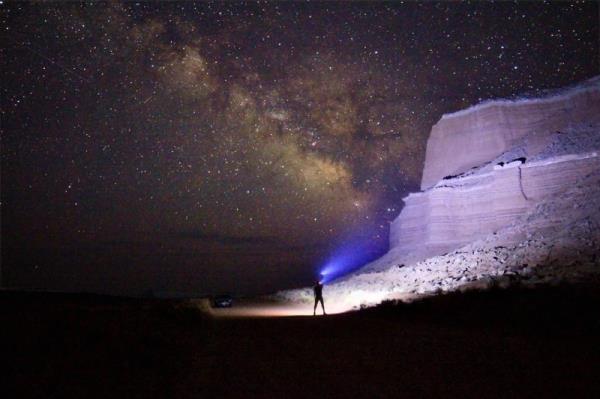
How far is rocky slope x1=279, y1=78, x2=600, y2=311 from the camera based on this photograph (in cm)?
2359

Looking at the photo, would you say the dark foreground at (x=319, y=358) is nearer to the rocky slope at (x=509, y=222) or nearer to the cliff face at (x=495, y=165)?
the rocky slope at (x=509, y=222)

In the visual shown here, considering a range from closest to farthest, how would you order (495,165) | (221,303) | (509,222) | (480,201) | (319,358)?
(319,358) < (221,303) < (509,222) < (480,201) < (495,165)

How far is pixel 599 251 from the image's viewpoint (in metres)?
21.3

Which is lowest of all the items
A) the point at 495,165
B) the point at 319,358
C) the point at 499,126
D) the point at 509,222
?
the point at 319,358

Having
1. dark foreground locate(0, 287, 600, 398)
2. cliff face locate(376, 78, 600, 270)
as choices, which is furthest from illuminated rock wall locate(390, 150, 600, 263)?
dark foreground locate(0, 287, 600, 398)

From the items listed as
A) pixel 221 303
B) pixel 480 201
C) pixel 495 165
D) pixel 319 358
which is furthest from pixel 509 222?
pixel 319 358

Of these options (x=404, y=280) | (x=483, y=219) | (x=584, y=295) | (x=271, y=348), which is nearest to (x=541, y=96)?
(x=483, y=219)

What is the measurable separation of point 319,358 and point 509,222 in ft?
123

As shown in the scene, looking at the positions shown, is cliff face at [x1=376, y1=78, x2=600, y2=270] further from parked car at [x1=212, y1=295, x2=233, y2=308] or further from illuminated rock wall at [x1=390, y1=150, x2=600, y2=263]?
parked car at [x1=212, y1=295, x2=233, y2=308]

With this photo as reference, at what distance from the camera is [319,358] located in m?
8.16

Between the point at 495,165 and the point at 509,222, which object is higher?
the point at 495,165

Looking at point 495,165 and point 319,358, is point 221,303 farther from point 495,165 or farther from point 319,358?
point 495,165

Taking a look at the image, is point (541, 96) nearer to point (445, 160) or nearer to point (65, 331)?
point (445, 160)

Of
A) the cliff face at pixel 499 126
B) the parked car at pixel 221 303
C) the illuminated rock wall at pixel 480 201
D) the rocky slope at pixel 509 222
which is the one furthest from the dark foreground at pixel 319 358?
the cliff face at pixel 499 126
